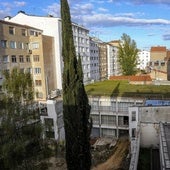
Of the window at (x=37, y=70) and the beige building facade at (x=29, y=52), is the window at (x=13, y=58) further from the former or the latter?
the window at (x=37, y=70)

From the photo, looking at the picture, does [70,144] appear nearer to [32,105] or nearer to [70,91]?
[70,91]

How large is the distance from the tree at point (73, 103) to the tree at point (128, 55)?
5041 centimetres

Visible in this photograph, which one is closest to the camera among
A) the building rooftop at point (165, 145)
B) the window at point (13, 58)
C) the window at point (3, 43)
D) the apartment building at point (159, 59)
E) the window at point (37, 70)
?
the building rooftop at point (165, 145)

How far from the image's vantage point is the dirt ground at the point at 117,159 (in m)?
25.6

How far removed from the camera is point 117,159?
1071 inches

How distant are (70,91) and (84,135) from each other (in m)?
3.17

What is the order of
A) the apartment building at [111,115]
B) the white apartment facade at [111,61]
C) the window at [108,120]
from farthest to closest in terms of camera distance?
the white apartment facade at [111,61] < the window at [108,120] < the apartment building at [111,115]

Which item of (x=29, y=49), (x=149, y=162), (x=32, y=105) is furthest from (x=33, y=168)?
(x=29, y=49)

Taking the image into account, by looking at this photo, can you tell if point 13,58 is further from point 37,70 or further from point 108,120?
point 108,120

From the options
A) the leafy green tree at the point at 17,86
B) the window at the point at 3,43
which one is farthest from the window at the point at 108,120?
the leafy green tree at the point at 17,86

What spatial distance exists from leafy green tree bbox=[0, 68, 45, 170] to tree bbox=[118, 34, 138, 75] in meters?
53.9

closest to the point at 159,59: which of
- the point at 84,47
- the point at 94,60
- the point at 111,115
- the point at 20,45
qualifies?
the point at 94,60

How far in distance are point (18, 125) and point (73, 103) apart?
15.1 ft

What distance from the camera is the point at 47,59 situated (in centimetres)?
5088
